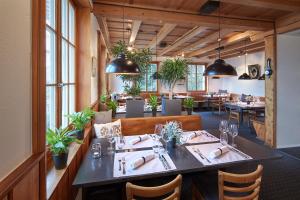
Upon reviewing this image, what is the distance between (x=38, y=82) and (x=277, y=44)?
458 cm

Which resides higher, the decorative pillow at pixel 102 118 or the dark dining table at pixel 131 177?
the decorative pillow at pixel 102 118

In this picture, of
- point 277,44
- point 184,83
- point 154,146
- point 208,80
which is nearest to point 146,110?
point 154,146

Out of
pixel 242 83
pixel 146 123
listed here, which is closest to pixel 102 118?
pixel 146 123

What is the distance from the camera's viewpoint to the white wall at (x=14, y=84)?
0.77m

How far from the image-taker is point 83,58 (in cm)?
274

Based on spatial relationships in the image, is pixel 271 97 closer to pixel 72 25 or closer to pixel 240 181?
pixel 240 181

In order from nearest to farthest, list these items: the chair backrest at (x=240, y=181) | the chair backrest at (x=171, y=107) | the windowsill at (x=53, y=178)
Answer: the windowsill at (x=53, y=178) → the chair backrest at (x=240, y=181) → the chair backrest at (x=171, y=107)

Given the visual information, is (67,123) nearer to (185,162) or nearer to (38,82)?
(38,82)

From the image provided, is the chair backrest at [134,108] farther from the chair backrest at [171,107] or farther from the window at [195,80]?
the window at [195,80]

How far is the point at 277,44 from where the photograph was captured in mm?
3887

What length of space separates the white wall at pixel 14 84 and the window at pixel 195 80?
9550 mm

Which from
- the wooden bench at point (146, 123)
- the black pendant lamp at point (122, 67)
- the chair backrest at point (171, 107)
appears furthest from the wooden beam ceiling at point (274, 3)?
the wooden bench at point (146, 123)

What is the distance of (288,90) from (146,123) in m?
3.34

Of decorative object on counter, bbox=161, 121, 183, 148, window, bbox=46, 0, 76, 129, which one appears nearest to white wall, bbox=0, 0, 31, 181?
window, bbox=46, 0, 76, 129
